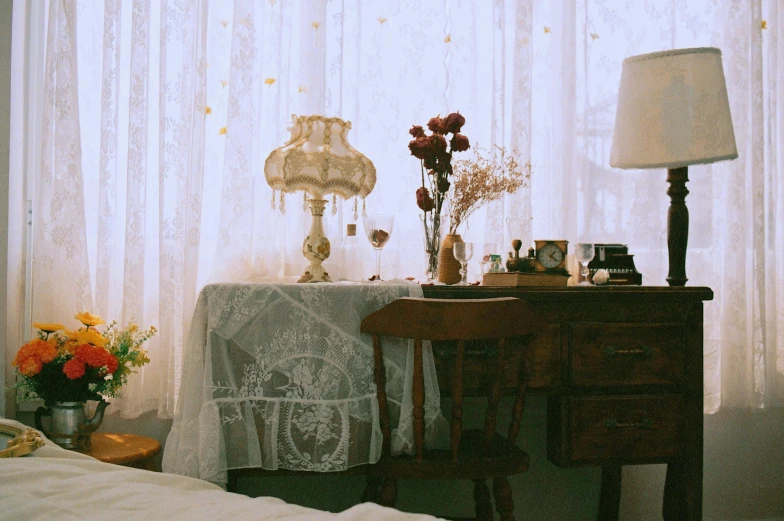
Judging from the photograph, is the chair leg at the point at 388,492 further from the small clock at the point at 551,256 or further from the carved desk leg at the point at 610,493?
the carved desk leg at the point at 610,493

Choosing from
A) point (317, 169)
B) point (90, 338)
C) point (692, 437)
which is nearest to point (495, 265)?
point (317, 169)

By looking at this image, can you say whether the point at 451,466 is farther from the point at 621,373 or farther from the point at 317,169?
the point at 317,169

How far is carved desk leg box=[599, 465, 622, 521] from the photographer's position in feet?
7.34

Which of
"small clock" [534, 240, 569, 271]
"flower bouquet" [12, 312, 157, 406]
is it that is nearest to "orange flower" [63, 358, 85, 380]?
"flower bouquet" [12, 312, 157, 406]

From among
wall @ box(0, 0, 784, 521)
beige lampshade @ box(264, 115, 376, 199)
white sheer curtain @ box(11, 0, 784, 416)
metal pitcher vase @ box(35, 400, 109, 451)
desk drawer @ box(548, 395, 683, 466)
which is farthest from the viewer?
wall @ box(0, 0, 784, 521)

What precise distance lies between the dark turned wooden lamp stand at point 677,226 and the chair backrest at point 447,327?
25.7 inches

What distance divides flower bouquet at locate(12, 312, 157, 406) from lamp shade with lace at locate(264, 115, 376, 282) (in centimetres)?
57

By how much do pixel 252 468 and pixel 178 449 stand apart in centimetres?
17

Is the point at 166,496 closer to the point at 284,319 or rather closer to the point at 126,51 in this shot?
the point at 284,319

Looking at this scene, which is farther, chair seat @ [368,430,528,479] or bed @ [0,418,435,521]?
chair seat @ [368,430,528,479]

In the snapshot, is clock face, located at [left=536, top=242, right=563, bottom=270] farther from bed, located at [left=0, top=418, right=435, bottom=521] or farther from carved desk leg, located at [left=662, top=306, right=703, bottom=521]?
bed, located at [left=0, top=418, right=435, bottom=521]

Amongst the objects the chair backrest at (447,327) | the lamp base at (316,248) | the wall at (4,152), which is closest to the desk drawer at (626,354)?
the chair backrest at (447,327)

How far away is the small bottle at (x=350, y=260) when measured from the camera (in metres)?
2.14

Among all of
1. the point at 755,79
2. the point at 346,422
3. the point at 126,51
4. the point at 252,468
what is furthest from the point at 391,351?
the point at 755,79
